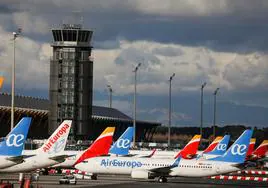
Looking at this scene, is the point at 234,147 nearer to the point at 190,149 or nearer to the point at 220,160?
the point at 220,160

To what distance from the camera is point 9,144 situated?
83.4 metres

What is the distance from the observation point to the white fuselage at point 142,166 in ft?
359

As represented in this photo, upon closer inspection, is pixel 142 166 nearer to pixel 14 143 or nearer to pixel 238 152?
pixel 238 152

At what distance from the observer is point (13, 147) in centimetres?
8356

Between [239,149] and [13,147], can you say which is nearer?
[13,147]

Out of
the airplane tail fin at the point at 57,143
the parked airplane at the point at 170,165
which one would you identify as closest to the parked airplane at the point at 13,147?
the airplane tail fin at the point at 57,143

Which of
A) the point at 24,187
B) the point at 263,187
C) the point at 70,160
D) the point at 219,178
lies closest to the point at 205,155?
the point at 219,178

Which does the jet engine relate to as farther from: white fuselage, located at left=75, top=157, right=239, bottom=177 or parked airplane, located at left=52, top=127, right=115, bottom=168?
parked airplane, located at left=52, top=127, right=115, bottom=168

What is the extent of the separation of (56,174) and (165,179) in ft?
56.7

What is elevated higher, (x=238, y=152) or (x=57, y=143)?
(x=57, y=143)

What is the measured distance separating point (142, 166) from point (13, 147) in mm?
30631

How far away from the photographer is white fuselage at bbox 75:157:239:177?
110 meters

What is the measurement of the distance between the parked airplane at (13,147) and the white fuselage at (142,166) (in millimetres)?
27192

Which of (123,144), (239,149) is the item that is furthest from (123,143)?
(239,149)
